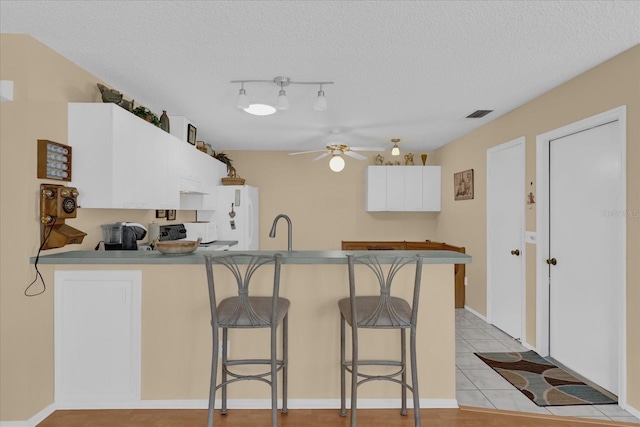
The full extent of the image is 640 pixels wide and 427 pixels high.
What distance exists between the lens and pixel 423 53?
8.78ft

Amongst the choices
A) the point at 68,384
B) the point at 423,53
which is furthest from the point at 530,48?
the point at 68,384

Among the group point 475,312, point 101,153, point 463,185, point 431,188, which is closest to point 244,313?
point 101,153

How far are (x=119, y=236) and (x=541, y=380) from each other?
3545mm

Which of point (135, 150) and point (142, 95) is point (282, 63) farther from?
point (142, 95)

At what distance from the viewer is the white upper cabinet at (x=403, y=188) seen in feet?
20.7

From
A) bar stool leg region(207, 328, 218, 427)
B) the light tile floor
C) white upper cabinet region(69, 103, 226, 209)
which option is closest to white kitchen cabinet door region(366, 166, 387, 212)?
the light tile floor

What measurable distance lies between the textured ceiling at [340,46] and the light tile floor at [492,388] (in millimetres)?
2391

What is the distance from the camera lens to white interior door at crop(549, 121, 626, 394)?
110 inches

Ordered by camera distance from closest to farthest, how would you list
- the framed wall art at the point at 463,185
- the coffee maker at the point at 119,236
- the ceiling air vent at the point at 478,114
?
the coffee maker at the point at 119,236, the ceiling air vent at the point at 478,114, the framed wall art at the point at 463,185

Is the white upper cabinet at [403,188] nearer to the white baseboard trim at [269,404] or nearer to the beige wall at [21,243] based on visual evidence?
the white baseboard trim at [269,404]

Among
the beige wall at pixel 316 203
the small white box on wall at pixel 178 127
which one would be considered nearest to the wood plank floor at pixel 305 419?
the small white box on wall at pixel 178 127

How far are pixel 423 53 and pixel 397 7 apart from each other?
0.66m

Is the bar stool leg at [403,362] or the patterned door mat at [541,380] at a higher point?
the bar stool leg at [403,362]

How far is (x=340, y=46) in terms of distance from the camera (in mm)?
2559
